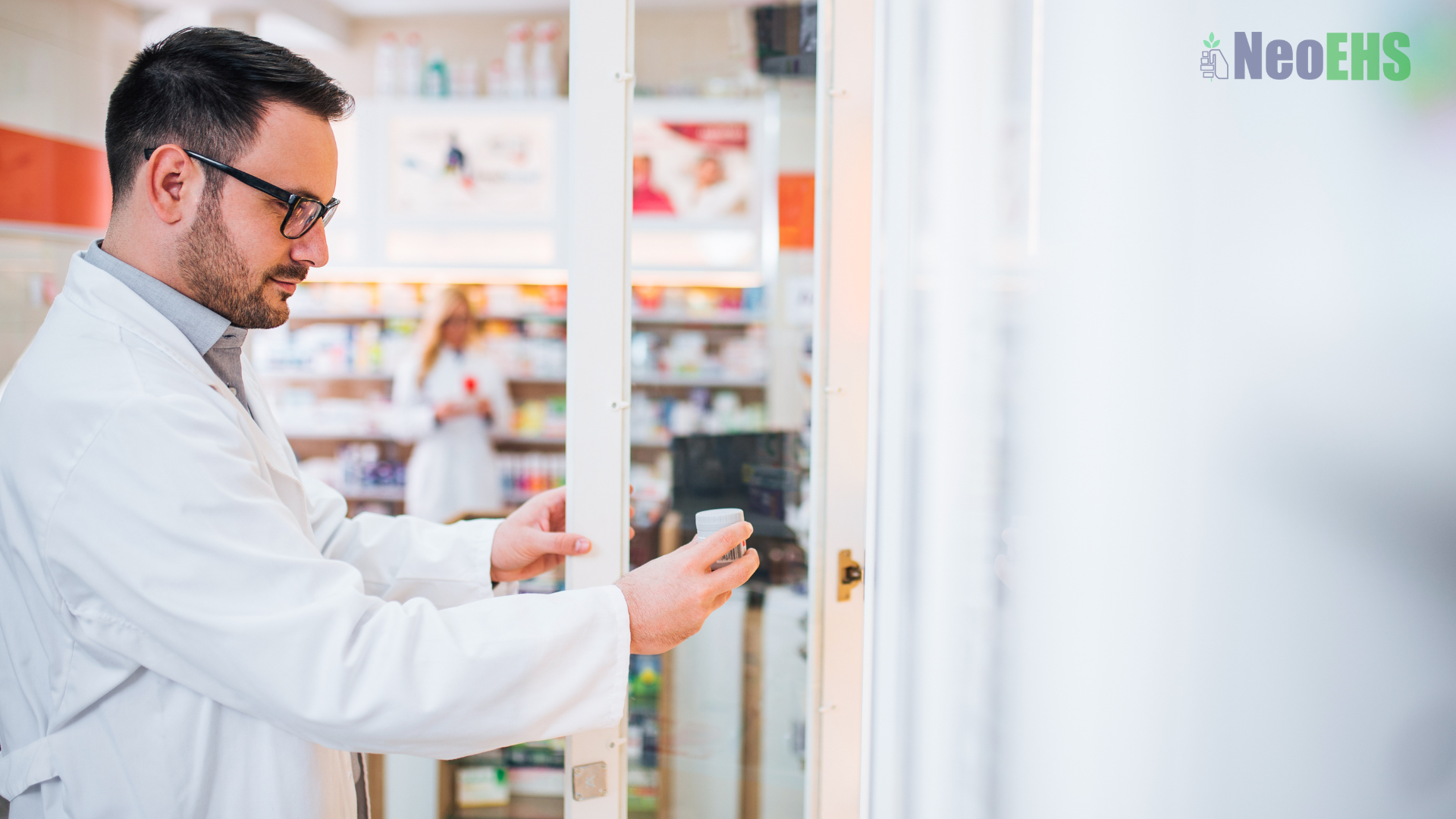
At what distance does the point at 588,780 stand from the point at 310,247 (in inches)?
30.1

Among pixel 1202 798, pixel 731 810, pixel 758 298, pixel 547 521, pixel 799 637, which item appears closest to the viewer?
pixel 1202 798

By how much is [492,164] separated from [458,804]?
3.34 metres

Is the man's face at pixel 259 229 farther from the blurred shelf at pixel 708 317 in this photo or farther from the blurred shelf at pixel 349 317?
the blurred shelf at pixel 349 317

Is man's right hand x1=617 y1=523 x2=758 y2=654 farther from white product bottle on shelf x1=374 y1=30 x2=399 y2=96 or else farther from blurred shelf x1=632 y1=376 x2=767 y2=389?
white product bottle on shelf x1=374 y1=30 x2=399 y2=96

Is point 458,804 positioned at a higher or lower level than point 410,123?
lower

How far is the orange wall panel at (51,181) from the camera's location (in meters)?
3.44

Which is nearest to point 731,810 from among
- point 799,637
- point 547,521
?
point 799,637

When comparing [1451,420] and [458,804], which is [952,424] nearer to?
[1451,420]

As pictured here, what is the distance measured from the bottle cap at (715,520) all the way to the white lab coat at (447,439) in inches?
137

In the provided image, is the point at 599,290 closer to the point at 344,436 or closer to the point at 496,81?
the point at 496,81

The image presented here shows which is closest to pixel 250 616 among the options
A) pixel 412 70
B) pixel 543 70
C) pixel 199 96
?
pixel 199 96

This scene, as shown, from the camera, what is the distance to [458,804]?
2434 millimetres

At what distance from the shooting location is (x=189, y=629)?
762mm

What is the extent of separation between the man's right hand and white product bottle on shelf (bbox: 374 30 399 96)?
15.3 ft
